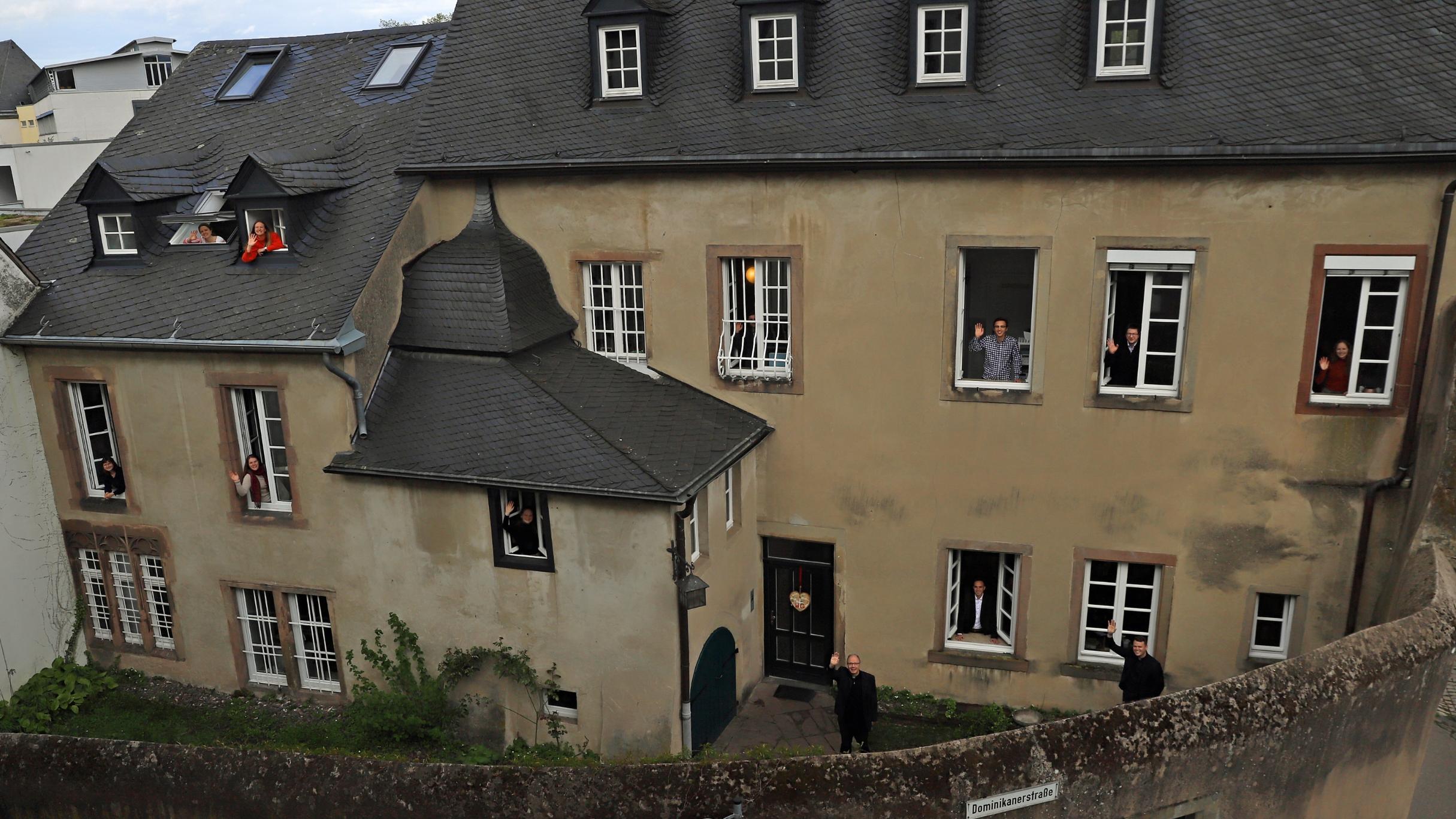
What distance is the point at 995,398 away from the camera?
50.0ft

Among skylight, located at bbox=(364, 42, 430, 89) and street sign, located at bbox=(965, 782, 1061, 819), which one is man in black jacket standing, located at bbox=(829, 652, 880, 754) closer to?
street sign, located at bbox=(965, 782, 1061, 819)

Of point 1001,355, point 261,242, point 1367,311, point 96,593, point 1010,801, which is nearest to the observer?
point 1010,801

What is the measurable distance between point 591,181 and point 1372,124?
32.8 ft

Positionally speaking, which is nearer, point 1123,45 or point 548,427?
point 1123,45

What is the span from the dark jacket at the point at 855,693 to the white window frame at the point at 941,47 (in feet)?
26.1

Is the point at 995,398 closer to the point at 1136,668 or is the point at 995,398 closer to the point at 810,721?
the point at 1136,668

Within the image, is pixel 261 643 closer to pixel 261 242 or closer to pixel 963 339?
pixel 261 242

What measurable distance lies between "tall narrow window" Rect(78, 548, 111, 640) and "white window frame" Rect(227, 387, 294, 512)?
3.43m

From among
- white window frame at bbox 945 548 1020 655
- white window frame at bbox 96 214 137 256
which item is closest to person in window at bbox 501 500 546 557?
white window frame at bbox 945 548 1020 655

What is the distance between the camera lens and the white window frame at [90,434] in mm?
17297

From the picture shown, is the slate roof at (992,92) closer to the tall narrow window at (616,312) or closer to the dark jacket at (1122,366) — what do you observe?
the tall narrow window at (616,312)

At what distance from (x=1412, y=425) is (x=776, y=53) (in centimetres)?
952

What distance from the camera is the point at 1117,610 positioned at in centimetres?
1562

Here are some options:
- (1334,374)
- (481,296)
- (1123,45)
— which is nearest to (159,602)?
(481,296)
